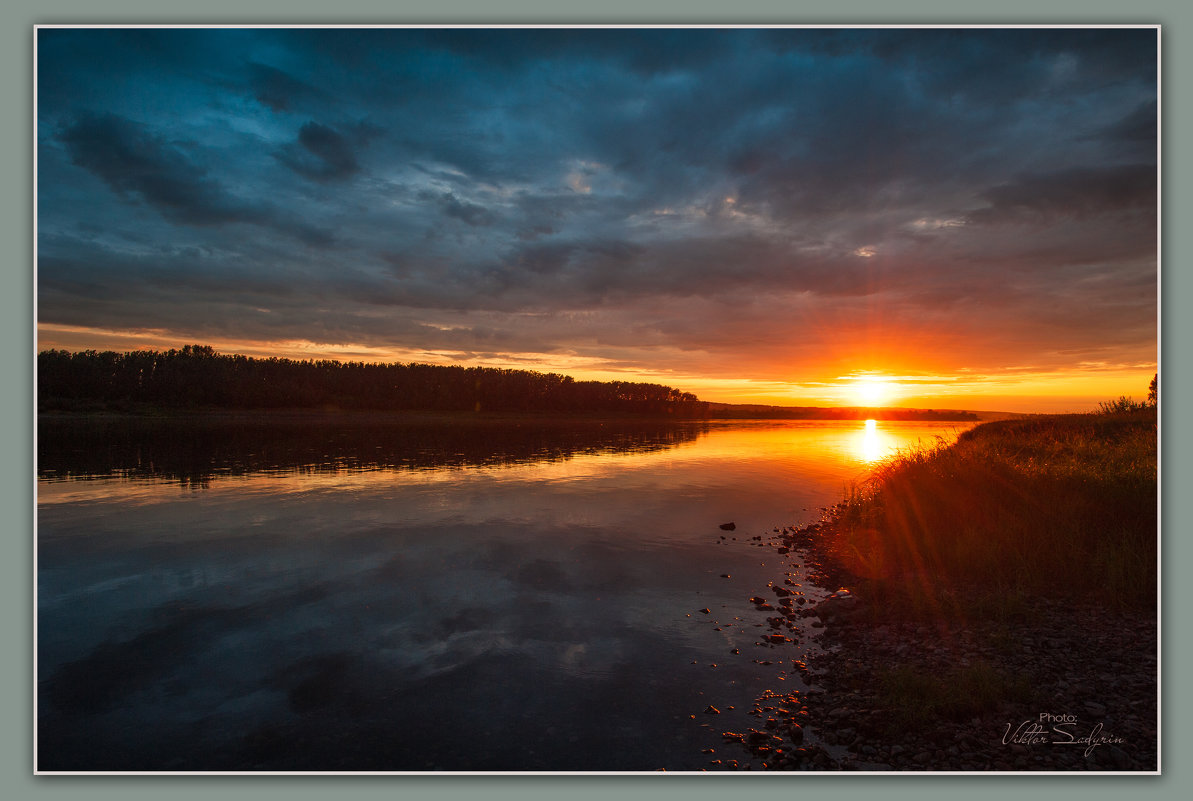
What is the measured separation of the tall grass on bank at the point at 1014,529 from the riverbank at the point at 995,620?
0.16 feet

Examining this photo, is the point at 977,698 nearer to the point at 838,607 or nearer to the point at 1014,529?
the point at 838,607

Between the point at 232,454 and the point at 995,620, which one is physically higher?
the point at 232,454

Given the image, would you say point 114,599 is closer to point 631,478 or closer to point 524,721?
point 524,721

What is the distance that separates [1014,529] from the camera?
15328 mm

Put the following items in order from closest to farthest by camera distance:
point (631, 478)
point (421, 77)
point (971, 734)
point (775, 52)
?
point (971, 734) → point (775, 52) → point (421, 77) → point (631, 478)

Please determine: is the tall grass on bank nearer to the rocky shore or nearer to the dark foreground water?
the rocky shore

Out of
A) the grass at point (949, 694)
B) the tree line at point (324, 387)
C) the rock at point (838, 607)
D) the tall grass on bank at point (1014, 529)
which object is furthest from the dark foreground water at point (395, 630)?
the tree line at point (324, 387)

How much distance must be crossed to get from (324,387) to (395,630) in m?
150

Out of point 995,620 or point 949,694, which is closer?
point 949,694

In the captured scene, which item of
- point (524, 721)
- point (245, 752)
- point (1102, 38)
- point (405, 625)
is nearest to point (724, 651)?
point (524, 721)

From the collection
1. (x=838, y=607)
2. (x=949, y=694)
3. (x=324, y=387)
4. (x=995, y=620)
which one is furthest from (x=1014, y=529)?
(x=324, y=387)

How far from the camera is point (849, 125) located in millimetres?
13328

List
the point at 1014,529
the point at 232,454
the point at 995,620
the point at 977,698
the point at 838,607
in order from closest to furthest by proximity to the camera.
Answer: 1. the point at 977,698
2. the point at 995,620
3. the point at 838,607
4. the point at 1014,529
5. the point at 232,454

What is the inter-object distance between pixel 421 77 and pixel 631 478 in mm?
31062
